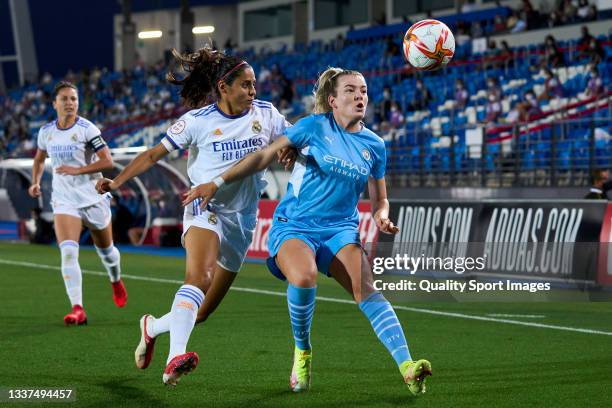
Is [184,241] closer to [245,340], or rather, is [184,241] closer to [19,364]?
[19,364]

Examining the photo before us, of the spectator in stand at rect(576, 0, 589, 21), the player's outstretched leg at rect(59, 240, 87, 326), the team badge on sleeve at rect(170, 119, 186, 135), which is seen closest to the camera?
the team badge on sleeve at rect(170, 119, 186, 135)

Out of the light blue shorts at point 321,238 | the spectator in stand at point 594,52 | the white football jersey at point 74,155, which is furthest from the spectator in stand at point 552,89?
the light blue shorts at point 321,238

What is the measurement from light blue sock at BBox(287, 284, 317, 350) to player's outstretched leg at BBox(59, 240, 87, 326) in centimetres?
449

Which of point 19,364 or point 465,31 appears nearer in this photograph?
point 19,364

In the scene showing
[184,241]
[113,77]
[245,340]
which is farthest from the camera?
[113,77]

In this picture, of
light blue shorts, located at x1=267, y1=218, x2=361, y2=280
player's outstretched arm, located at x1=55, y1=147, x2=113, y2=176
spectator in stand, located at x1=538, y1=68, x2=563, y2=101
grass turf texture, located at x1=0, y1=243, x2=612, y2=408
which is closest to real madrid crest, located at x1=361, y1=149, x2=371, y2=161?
light blue shorts, located at x1=267, y1=218, x2=361, y2=280

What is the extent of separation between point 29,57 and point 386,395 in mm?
56771

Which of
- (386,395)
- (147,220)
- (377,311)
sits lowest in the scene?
(147,220)

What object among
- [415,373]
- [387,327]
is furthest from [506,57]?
[415,373]

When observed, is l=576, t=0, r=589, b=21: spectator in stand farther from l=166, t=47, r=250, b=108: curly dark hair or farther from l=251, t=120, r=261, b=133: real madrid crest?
l=251, t=120, r=261, b=133: real madrid crest

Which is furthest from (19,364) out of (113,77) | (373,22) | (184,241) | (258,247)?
(113,77)

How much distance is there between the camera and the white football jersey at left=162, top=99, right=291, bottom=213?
7.35 m

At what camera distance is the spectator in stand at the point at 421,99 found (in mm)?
29203

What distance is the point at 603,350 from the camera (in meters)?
9.05
